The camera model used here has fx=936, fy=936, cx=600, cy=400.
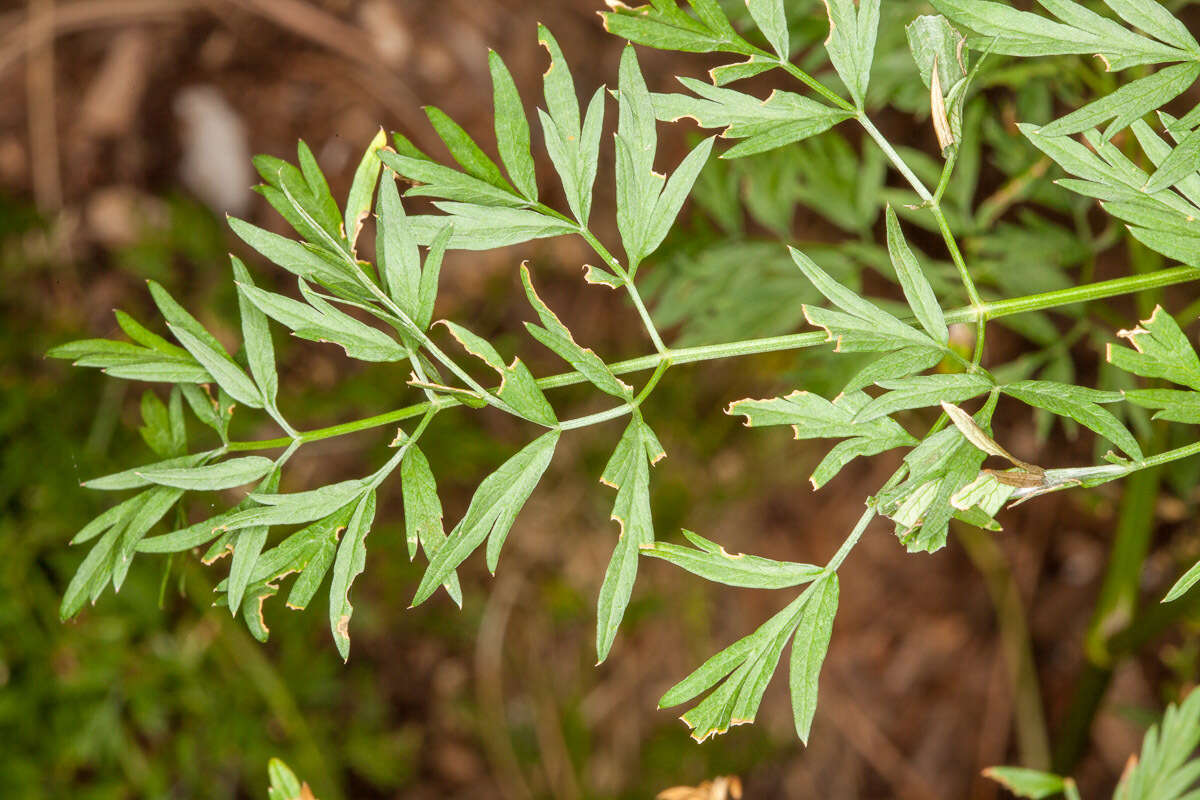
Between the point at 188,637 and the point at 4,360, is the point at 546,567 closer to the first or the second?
the point at 188,637

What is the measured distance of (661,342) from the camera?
3.28ft

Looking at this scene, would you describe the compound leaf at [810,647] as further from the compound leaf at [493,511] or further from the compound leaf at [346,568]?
the compound leaf at [346,568]

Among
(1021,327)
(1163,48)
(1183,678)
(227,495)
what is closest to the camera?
(1163,48)

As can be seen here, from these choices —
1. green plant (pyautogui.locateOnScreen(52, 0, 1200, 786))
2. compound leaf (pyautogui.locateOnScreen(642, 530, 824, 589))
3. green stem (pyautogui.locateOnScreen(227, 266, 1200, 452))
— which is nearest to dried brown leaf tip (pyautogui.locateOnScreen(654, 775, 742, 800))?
green plant (pyautogui.locateOnScreen(52, 0, 1200, 786))

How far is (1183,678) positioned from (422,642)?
1.98 m

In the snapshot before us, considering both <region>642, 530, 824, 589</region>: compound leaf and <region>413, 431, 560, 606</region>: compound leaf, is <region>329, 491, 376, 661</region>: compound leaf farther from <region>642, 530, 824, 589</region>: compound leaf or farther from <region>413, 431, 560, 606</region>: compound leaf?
<region>642, 530, 824, 589</region>: compound leaf

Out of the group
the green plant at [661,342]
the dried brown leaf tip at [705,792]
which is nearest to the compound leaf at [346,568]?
the green plant at [661,342]

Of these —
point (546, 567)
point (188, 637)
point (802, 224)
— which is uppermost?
point (802, 224)

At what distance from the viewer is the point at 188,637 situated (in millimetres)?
2211

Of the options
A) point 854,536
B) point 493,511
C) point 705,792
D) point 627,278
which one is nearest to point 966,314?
point 854,536

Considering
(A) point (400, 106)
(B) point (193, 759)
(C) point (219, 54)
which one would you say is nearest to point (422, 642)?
(B) point (193, 759)

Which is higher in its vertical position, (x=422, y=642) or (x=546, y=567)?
(x=546, y=567)

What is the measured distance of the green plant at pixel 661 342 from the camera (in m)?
0.90

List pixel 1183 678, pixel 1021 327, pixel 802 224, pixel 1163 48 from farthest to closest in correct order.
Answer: pixel 802 224 → pixel 1183 678 → pixel 1021 327 → pixel 1163 48
